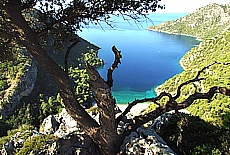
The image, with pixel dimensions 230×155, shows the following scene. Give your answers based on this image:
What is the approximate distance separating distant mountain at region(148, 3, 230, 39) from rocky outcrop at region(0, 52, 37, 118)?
56.7 meters

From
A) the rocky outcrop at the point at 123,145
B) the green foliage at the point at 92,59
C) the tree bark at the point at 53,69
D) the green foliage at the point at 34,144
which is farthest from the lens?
the green foliage at the point at 92,59

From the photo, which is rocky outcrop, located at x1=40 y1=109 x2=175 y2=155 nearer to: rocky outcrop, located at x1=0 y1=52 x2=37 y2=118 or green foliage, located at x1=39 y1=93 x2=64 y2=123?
green foliage, located at x1=39 y1=93 x2=64 y2=123

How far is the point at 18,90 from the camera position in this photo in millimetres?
26188

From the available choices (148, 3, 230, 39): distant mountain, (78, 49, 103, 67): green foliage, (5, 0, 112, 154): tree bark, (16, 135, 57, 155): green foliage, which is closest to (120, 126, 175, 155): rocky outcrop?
(5, 0, 112, 154): tree bark

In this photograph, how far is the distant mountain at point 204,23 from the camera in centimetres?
7586

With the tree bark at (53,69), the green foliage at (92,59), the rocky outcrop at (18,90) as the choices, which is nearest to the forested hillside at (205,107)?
the tree bark at (53,69)

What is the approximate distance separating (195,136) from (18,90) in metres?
25.1

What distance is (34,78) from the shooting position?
102 feet

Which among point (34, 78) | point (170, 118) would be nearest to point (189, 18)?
point (34, 78)

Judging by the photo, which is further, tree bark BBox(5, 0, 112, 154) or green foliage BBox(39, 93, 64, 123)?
green foliage BBox(39, 93, 64, 123)

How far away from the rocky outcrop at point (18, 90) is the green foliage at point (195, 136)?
74.0 feet

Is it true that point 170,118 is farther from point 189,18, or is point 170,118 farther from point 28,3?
point 189,18

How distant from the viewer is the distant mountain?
249 ft

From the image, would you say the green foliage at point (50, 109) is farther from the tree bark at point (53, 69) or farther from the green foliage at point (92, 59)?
the green foliage at point (92, 59)
